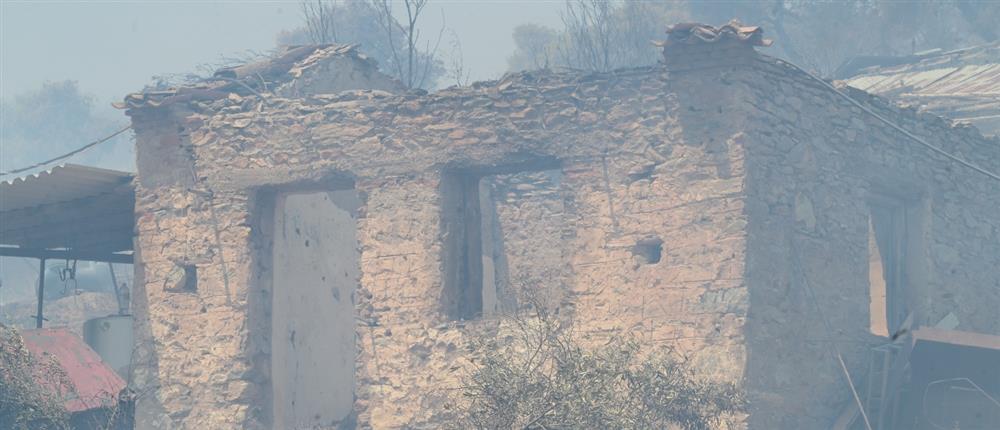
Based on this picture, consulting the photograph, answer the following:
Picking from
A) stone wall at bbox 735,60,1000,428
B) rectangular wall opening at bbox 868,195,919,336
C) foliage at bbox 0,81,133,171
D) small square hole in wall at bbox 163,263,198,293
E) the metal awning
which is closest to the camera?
stone wall at bbox 735,60,1000,428

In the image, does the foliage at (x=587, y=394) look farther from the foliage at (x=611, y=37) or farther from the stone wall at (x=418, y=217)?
the foliage at (x=611, y=37)

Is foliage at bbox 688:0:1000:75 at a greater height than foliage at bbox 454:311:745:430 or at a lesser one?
greater

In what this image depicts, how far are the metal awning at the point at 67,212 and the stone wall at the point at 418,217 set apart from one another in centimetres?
47

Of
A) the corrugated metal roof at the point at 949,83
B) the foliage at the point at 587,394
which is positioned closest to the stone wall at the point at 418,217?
the foliage at the point at 587,394

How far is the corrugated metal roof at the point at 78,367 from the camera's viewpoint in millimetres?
9055

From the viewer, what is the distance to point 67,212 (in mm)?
10914

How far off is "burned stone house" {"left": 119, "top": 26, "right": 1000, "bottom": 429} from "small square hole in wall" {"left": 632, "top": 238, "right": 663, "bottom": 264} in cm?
2

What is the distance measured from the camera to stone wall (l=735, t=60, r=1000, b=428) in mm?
9156

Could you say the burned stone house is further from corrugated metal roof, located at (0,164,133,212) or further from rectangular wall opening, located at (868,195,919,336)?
corrugated metal roof, located at (0,164,133,212)

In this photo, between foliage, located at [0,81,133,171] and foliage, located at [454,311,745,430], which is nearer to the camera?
foliage, located at [454,311,745,430]

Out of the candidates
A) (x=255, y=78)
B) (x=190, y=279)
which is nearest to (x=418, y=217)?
(x=190, y=279)

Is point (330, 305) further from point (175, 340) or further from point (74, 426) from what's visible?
point (74, 426)

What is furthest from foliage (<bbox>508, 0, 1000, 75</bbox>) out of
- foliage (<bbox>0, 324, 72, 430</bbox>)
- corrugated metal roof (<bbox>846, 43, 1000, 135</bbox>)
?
foliage (<bbox>0, 324, 72, 430</bbox>)

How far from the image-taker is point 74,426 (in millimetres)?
8781
